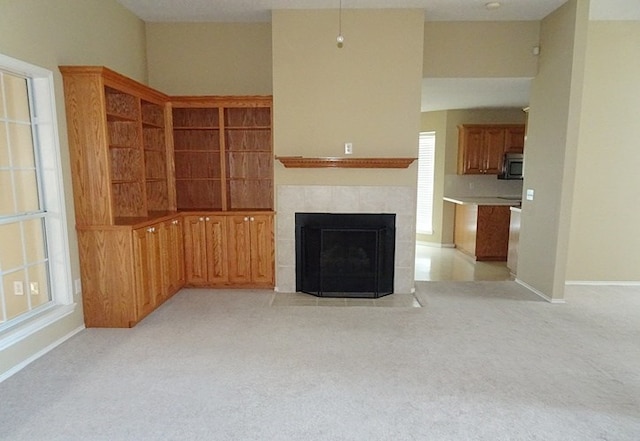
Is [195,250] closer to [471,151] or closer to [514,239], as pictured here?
[514,239]

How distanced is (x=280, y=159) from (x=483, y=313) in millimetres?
2559

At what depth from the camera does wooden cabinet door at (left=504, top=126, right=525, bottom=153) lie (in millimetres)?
7230

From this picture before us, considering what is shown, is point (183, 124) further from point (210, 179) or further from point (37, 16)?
point (37, 16)

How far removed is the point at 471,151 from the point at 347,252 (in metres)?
4.31

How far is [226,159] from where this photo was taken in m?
4.75

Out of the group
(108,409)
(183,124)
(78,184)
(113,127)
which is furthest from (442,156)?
(108,409)

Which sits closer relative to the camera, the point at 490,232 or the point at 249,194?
the point at 249,194

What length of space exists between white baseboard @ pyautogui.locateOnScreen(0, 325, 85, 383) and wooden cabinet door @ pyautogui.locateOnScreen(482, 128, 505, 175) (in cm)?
688

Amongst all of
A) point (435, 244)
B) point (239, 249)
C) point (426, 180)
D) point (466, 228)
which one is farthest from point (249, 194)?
point (435, 244)

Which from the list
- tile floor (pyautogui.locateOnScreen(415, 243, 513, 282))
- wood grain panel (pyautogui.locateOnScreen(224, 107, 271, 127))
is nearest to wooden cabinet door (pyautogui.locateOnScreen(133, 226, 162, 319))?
wood grain panel (pyautogui.locateOnScreen(224, 107, 271, 127))


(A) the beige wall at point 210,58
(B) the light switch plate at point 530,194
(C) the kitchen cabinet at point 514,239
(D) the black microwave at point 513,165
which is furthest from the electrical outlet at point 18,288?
(D) the black microwave at point 513,165

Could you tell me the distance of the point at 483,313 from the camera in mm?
3807

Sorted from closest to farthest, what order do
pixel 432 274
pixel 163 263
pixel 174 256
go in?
pixel 163 263
pixel 174 256
pixel 432 274

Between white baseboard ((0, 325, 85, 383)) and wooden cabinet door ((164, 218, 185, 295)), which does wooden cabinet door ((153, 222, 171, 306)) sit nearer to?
wooden cabinet door ((164, 218, 185, 295))
